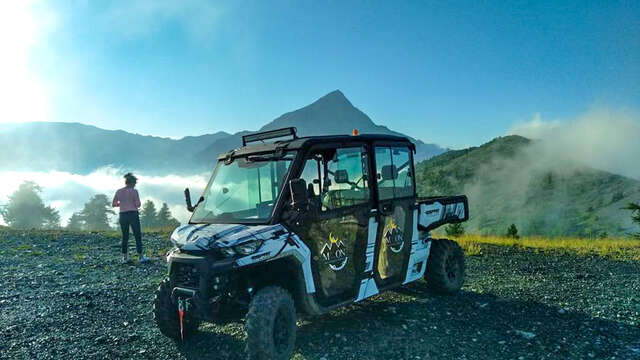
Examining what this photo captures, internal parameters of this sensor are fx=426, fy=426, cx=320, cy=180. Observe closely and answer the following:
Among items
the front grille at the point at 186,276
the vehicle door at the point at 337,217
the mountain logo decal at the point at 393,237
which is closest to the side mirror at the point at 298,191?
the vehicle door at the point at 337,217

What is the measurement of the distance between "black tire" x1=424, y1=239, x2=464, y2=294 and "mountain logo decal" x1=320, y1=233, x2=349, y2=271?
2319mm

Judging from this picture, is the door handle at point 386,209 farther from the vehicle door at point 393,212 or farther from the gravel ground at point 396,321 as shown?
the gravel ground at point 396,321

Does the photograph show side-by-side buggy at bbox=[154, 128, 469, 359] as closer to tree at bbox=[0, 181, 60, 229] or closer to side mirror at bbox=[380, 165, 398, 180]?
side mirror at bbox=[380, 165, 398, 180]

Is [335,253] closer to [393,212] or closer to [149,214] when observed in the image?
[393,212]

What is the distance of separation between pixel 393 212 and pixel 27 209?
71.4 metres

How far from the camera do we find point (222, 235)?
4.66 metres

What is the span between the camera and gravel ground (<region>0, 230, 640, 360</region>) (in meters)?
5.06

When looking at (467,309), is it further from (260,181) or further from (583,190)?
(583,190)

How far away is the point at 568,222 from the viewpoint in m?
68.2

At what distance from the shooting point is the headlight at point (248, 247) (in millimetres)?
4449

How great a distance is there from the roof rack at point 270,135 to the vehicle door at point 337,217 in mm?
582

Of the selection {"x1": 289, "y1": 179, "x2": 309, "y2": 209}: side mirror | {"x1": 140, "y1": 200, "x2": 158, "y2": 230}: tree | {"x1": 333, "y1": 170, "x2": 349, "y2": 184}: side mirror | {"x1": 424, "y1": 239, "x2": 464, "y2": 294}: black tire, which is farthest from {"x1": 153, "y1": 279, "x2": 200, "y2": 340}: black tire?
{"x1": 140, "y1": 200, "x2": 158, "y2": 230}: tree

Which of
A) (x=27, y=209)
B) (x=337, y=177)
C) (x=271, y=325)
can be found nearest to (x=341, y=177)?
(x=337, y=177)

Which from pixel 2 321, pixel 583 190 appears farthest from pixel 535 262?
pixel 583 190
